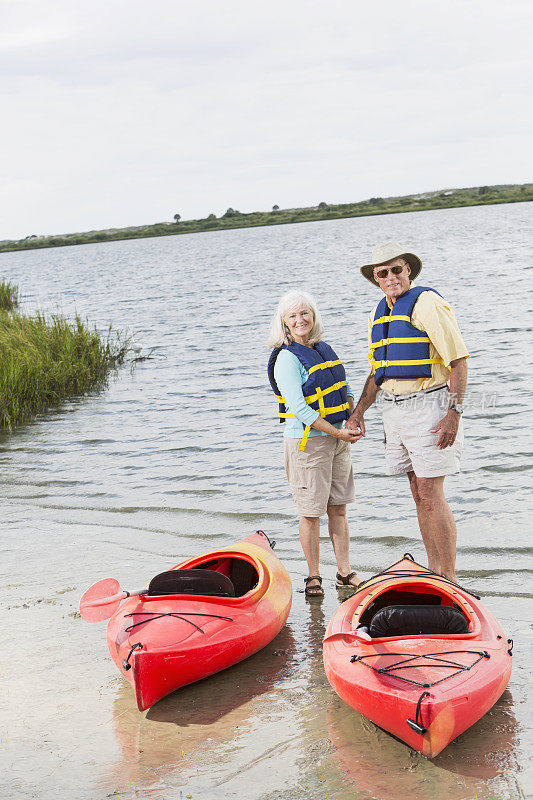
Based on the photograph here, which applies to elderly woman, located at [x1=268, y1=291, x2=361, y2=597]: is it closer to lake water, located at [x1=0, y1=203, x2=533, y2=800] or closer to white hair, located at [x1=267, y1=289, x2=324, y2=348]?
white hair, located at [x1=267, y1=289, x2=324, y2=348]

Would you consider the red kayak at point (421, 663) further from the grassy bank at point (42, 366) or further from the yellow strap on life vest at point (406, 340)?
the grassy bank at point (42, 366)

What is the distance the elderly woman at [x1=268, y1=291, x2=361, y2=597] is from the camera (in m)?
4.66

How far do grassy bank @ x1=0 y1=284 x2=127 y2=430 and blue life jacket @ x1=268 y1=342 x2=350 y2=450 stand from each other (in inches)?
272

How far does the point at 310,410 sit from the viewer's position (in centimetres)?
464

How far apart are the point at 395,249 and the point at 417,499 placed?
147 centimetres

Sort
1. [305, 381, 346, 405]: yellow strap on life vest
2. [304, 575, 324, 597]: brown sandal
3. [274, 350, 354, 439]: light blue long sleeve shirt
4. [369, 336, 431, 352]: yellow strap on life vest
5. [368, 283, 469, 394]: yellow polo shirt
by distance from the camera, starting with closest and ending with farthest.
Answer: [368, 283, 469, 394]: yellow polo shirt, [369, 336, 431, 352]: yellow strap on life vest, [274, 350, 354, 439]: light blue long sleeve shirt, [305, 381, 346, 405]: yellow strap on life vest, [304, 575, 324, 597]: brown sandal

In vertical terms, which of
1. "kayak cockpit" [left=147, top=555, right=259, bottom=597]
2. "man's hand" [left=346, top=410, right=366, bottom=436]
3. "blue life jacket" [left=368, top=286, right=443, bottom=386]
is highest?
"blue life jacket" [left=368, top=286, right=443, bottom=386]

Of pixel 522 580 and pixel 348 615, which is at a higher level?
pixel 348 615

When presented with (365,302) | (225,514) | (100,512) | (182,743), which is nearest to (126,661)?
(182,743)

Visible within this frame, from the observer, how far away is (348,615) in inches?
153

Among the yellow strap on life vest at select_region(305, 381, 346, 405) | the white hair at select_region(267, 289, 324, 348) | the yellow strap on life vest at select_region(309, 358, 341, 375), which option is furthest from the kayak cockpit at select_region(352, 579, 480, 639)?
the white hair at select_region(267, 289, 324, 348)

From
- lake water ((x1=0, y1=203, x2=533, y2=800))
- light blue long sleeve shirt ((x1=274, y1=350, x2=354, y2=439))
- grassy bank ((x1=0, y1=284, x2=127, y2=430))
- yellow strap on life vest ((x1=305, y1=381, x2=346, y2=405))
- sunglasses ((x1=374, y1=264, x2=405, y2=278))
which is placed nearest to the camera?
lake water ((x1=0, y1=203, x2=533, y2=800))

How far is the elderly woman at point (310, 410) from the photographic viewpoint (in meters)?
4.66

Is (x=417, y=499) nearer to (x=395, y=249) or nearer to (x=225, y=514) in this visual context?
(x=395, y=249)
